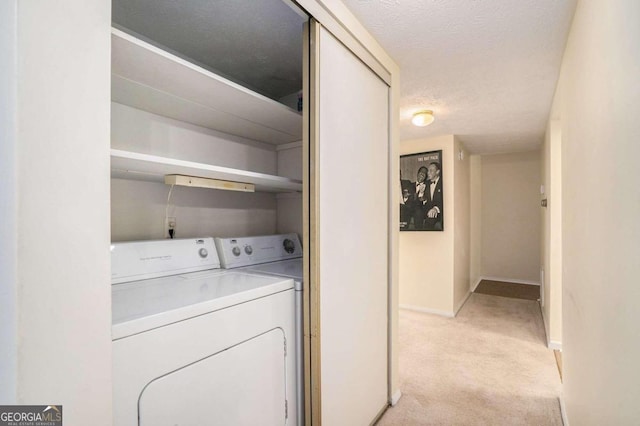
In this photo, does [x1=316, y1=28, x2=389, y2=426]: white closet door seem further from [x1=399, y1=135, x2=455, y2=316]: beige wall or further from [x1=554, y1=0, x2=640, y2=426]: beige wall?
[x1=399, y1=135, x2=455, y2=316]: beige wall

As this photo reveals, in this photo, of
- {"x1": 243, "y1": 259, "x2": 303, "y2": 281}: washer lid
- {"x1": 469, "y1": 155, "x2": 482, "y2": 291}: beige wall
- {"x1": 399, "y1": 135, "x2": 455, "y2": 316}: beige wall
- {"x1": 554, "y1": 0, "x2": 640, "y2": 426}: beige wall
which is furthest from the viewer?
{"x1": 469, "y1": 155, "x2": 482, "y2": 291}: beige wall

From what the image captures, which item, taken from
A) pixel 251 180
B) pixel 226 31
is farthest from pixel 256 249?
pixel 226 31

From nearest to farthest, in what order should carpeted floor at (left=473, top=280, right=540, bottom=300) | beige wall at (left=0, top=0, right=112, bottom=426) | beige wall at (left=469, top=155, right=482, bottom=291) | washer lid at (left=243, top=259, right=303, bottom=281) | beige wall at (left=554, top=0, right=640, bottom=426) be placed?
beige wall at (left=0, top=0, right=112, bottom=426)
beige wall at (left=554, top=0, right=640, bottom=426)
washer lid at (left=243, top=259, right=303, bottom=281)
carpeted floor at (left=473, top=280, right=540, bottom=300)
beige wall at (left=469, top=155, right=482, bottom=291)

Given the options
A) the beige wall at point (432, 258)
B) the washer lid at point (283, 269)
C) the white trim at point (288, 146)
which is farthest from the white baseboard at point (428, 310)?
the white trim at point (288, 146)

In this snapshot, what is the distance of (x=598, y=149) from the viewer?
1.08 metres

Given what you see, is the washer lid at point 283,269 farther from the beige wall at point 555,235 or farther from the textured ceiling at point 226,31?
the beige wall at point 555,235

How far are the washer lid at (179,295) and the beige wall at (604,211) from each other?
1.13 meters

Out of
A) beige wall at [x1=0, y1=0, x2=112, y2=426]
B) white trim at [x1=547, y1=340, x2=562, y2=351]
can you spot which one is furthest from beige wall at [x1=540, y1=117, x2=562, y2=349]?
beige wall at [x1=0, y1=0, x2=112, y2=426]

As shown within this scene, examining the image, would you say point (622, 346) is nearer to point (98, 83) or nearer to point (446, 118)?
point (98, 83)

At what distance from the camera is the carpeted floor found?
15.0ft

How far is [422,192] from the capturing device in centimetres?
382

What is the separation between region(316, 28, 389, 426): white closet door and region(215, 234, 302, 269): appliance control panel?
0.60 m

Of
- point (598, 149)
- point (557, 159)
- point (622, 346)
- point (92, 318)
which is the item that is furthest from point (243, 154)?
point (557, 159)

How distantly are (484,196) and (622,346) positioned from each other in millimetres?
Result: 5448
